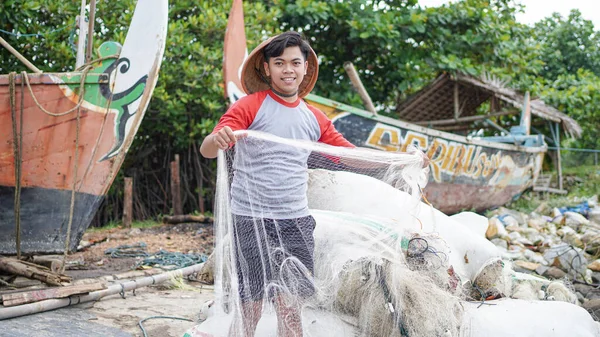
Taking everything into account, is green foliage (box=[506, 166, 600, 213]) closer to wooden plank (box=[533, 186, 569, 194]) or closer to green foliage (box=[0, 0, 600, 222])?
wooden plank (box=[533, 186, 569, 194])

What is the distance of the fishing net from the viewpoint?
7.19 feet

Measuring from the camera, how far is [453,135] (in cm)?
818

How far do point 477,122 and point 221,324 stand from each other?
9713mm

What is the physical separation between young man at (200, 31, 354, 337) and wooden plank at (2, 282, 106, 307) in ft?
4.76

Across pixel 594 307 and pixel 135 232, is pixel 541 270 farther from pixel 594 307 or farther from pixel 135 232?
pixel 135 232

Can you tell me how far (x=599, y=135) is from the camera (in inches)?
561

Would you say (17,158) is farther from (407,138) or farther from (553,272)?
(407,138)

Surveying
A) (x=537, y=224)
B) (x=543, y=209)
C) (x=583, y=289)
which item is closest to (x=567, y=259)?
Answer: (x=583, y=289)

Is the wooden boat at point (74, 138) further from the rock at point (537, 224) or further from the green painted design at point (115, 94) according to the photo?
the rock at point (537, 224)

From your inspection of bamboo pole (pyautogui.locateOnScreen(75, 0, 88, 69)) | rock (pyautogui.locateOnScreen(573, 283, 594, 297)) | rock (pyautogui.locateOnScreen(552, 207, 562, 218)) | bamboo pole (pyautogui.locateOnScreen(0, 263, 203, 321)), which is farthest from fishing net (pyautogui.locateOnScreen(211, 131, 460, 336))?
rock (pyautogui.locateOnScreen(552, 207, 562, 218))

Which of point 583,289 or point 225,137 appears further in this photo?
point 583,289

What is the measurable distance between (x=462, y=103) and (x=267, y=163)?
939 centimetres

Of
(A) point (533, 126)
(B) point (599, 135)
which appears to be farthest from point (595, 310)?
(B) point (599, 135)

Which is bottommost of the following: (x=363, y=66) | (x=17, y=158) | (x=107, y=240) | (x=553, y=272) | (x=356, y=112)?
(x=107, y=240)
